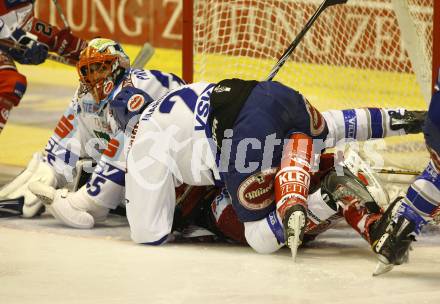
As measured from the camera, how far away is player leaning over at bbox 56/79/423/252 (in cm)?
488

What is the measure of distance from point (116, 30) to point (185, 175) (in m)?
4.88

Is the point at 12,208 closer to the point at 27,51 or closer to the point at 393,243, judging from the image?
the point at 27,51

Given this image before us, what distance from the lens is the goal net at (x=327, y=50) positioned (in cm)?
680

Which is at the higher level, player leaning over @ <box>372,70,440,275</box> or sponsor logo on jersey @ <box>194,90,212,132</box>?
sponsor logo on jersey @ <box>194,90,212,132</box>

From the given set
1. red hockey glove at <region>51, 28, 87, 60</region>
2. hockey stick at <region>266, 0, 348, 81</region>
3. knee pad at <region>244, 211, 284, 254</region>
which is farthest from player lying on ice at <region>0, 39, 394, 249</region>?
red hockey glove at <region>51, 28, 87, 60</region>

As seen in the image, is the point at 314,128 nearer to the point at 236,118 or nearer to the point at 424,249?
the point at 236,118

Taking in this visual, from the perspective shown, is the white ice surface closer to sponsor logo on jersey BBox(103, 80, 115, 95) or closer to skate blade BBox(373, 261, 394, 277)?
skate blade BBox(373, 261, 394, 277)

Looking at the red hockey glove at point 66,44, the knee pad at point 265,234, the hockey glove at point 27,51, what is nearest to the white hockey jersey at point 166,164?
the knee pad at point 265,234

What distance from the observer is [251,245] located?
198 inches

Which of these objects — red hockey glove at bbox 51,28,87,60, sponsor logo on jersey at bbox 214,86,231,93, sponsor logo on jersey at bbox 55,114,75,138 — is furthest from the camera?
red hockey glove at bbox 51,28,87,60

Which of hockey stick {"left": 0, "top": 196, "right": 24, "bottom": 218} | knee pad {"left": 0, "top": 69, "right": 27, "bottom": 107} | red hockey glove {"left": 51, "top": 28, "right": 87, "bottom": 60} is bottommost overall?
hockey stick {"left": 0, "top": 196, "right": 24, "bottom": 218}

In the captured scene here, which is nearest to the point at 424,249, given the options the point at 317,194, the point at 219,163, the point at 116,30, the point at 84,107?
the point at 317,194

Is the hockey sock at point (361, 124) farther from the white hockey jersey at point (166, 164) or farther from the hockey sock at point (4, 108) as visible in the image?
the hockey sock at point (4, 108)

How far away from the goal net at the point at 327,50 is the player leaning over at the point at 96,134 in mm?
877
